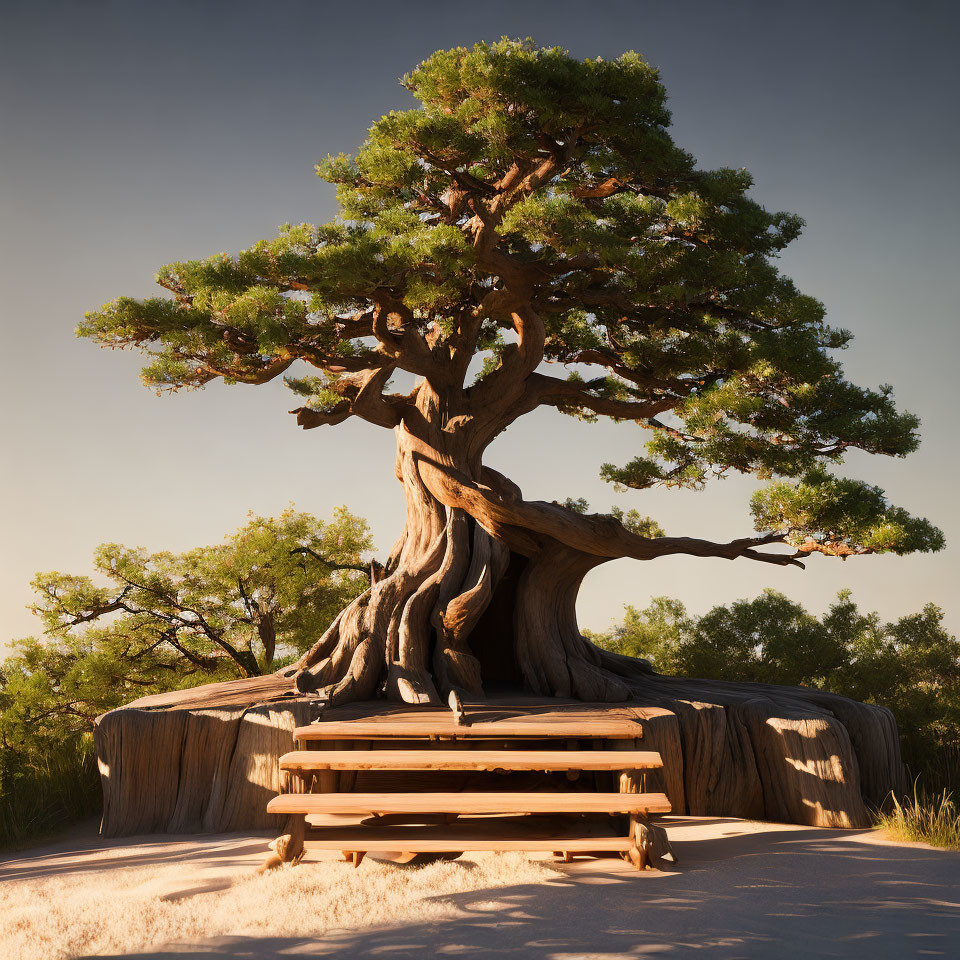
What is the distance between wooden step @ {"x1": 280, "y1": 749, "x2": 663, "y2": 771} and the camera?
4961 millimetres

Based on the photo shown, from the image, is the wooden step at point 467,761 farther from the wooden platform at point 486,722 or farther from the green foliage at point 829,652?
the green foliage at point 829,652

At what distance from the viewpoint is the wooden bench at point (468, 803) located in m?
4.73

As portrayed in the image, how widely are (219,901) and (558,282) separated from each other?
6.17 m

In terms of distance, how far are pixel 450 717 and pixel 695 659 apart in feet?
23.0

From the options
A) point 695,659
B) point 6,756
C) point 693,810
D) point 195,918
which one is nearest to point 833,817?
point 693,810

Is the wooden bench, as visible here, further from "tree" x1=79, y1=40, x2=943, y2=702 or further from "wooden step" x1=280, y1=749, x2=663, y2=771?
"tree" x1=79, y1=40, x2=943, y2=702

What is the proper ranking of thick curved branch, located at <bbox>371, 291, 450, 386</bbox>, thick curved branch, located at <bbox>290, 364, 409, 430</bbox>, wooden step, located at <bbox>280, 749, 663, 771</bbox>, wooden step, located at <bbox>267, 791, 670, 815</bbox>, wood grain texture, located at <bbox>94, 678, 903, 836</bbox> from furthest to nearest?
thick curved branch, located at <bbox>290, 364, 409, 430</bbox> → thick curved branch, located at <bbox>371, 291, 450, 386</bbox> → wood grain texture, located at <bbox>94, 678, 903, 836</bbox> → wooden step, located at <bbox>280, 749, 663, 771</bbox> → wooden step, located at <bbox>267, 791, 670, 815</bbox>

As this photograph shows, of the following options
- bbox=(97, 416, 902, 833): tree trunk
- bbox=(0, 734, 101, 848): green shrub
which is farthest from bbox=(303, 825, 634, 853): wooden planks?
bbox=(0, 734, 101, 848): green shrub

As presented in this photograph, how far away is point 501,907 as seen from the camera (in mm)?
3949

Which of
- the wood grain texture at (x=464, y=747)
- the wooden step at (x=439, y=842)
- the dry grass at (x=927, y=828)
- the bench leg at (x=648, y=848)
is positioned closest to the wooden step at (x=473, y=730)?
the wood grain texture at (x=464, y=747)

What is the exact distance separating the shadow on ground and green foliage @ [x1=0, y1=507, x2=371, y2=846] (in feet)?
22.9

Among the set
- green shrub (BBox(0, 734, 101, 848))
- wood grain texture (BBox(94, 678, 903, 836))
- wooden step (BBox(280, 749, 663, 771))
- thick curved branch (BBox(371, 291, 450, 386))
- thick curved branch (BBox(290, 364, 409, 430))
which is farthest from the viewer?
thick curved branch (BBox(290, 364, 409, 430))

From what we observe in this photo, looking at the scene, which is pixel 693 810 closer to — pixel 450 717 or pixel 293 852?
pixel 450 717

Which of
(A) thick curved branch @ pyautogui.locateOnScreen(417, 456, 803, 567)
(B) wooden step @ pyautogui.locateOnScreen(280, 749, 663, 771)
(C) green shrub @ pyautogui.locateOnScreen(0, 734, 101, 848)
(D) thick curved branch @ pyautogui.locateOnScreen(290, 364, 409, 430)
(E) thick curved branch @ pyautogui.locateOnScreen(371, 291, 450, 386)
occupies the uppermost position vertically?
(E) thick curved branch @ pyautogui.locateOnScreen(371, 291, 450, 386)
